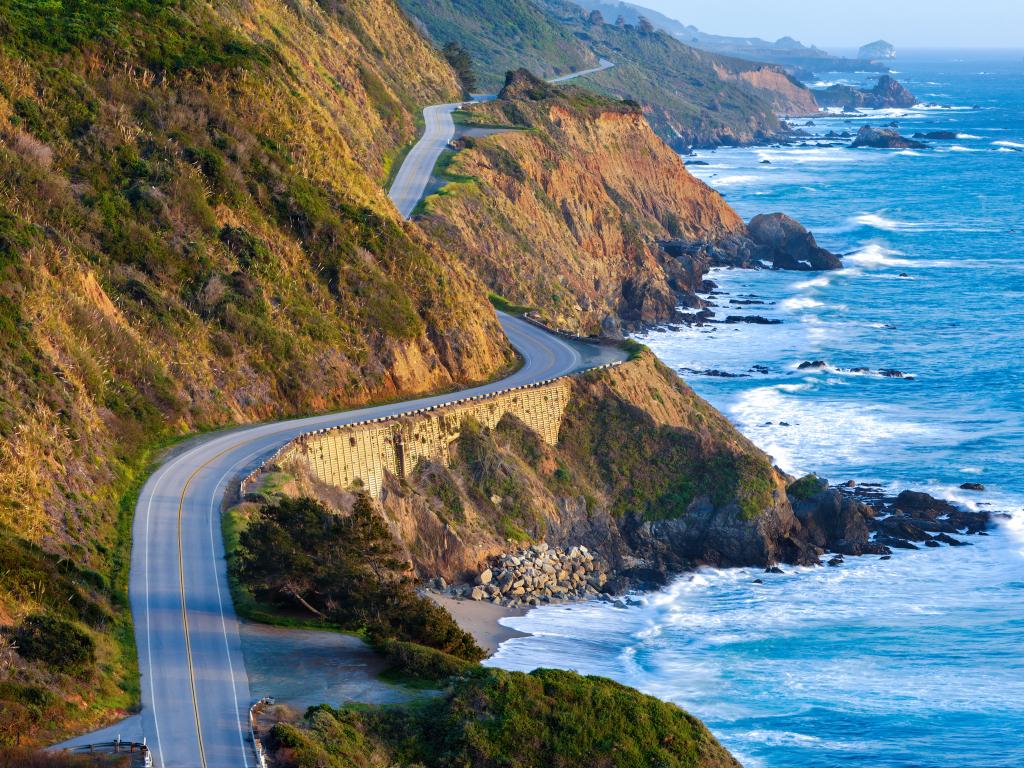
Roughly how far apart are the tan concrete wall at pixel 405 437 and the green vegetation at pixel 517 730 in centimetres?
1408

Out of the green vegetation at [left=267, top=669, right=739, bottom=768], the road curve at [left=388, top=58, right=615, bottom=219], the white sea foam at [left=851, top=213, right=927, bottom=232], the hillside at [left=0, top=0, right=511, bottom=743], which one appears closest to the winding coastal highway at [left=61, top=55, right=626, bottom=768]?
the hillside at [left=0, top=0, right=511, bottom=743]

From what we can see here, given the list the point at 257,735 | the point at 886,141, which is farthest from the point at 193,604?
the point at 886,141

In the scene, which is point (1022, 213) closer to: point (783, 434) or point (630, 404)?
point (783, 434)

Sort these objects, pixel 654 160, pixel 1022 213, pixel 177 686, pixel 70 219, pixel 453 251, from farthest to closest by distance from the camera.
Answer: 1. pixel 1022 213
2. pixel 654 160
3. pixel 453 251
4. pixel 70 219
5. pixel 177 686

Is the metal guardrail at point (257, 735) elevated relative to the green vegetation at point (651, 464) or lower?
elevated

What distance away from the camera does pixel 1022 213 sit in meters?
134

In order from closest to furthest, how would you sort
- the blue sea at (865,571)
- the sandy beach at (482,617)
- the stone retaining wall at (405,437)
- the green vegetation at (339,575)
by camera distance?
the green vegetation at (339,575) < the blue sea at (865,571) < the sandy beach at (482,617) < the stone retaining wall at (405,437)

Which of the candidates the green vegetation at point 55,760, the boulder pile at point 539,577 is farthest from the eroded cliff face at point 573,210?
the green vegetation at point 55,760

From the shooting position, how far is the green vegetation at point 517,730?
27031mm

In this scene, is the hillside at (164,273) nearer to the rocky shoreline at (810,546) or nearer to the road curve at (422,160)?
the rocky shoreline at (810,546)

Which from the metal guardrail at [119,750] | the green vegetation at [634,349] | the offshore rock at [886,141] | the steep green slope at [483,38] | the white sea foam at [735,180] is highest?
the steep green slope at [483,38]

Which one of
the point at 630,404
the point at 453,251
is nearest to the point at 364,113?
the point at 453,251

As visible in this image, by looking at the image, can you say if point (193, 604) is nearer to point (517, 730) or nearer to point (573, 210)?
point (517, 730)

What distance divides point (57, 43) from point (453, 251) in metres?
23.3
